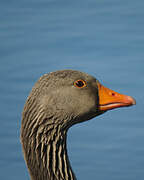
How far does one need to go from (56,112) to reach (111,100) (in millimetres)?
748

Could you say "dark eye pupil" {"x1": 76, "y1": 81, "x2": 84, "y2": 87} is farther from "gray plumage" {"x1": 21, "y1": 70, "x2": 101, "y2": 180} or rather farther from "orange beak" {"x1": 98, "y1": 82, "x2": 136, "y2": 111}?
"orange beak" {"x1": 98, "y1": 82, "x2": 136, "y2": 111}

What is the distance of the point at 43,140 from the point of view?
516 cm

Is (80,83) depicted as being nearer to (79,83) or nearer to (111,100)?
(79,83)

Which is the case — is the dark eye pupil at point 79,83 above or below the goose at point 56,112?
above

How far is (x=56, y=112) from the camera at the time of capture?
5.12 metres

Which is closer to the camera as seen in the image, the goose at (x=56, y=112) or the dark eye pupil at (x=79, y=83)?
the goose at (x=56, y=112)

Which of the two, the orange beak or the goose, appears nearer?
the goose

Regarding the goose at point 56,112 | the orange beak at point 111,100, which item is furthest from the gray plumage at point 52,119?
the orange beak at point 111,100

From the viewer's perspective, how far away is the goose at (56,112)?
505cm

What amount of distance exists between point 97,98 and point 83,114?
0.28m

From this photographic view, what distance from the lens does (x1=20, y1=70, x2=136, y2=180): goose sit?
5.05 metres

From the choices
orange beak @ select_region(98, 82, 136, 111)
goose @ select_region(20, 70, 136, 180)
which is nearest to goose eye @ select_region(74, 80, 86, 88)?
goose @ select_region(20, 70, 136, 180)

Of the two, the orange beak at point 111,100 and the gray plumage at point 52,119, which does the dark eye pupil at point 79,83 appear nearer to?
the gray plumage at point 52,119

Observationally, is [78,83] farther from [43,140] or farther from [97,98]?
[43,140]
